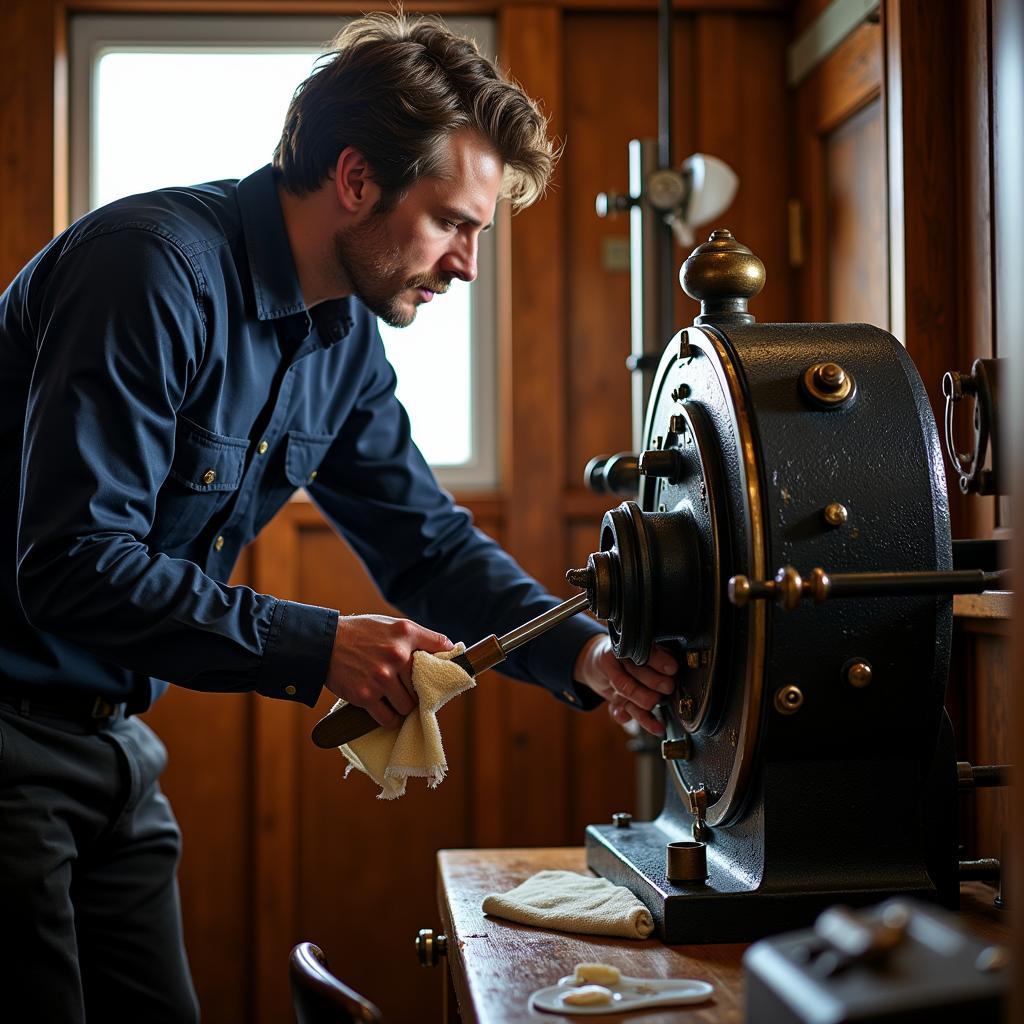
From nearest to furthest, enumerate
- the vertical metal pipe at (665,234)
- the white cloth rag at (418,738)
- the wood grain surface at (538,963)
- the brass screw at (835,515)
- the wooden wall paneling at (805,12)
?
the wood grain surface at (538,963), the brass screw at (835,515), the white cloth rag at (418,738), the vertical metal pipe at (665,234), the wooden wall paneling at (805,12)

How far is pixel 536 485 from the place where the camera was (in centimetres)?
259

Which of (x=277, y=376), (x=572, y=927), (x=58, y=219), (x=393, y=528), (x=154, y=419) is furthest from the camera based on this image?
(x=58, y=219)

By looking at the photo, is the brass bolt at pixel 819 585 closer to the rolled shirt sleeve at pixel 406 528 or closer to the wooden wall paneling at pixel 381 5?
the rolled shirt sleeve at pixel 406 528

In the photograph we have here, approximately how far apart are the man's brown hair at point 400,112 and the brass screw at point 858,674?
2.77ft

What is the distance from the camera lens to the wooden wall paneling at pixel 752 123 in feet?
8.47

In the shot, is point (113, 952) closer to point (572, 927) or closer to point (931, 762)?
point (572, 927)

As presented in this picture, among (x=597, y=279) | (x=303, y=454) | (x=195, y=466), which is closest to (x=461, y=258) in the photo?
(x=303, y=454)

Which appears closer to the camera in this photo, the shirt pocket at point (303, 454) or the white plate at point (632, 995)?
the white plate at point (632, 995)

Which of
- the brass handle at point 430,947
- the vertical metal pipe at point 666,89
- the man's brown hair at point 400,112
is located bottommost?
the brass handle at point 430,947

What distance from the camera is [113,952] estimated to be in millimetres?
1534

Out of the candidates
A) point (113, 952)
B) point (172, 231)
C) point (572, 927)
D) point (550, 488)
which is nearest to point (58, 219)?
point (550, 488)

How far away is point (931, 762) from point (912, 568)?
0.55 ft

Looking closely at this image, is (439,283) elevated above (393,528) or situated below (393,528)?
above

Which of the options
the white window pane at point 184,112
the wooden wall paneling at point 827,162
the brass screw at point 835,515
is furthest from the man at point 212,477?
the white window pane at point 184,112
